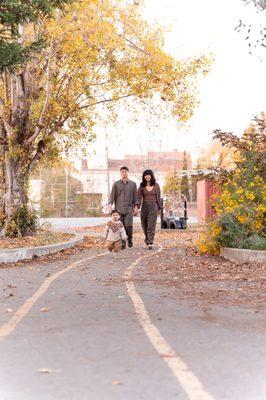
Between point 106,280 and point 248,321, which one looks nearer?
point 248,321

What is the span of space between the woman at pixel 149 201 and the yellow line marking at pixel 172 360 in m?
8.55

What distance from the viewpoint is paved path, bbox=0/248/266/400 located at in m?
4.67

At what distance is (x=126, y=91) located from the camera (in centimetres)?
2281

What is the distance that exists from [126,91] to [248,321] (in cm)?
1629

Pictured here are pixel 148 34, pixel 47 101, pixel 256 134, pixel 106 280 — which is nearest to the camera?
pixel 106 280

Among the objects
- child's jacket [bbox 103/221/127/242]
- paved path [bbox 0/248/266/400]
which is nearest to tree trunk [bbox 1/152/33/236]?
child's jacket [bbox 103/221/127/242]

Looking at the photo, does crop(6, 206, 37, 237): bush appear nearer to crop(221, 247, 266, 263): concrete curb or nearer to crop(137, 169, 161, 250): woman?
crop(137, 169, 161, 250): woman

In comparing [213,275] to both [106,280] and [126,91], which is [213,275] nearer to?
[106,280]

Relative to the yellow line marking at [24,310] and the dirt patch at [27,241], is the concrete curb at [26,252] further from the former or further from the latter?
the yellow line marking at [24,310]

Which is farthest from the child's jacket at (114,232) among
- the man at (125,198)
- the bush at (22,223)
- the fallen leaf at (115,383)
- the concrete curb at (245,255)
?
the fallen leaf at (115,383)

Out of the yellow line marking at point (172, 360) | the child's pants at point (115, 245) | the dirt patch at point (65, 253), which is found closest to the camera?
the yellow line marking at point (172, 360)

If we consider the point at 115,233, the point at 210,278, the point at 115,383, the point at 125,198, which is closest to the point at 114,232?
the point at 115,233

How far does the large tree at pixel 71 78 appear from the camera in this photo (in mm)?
20281

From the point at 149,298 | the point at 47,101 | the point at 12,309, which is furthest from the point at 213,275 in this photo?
the point at 47,101
